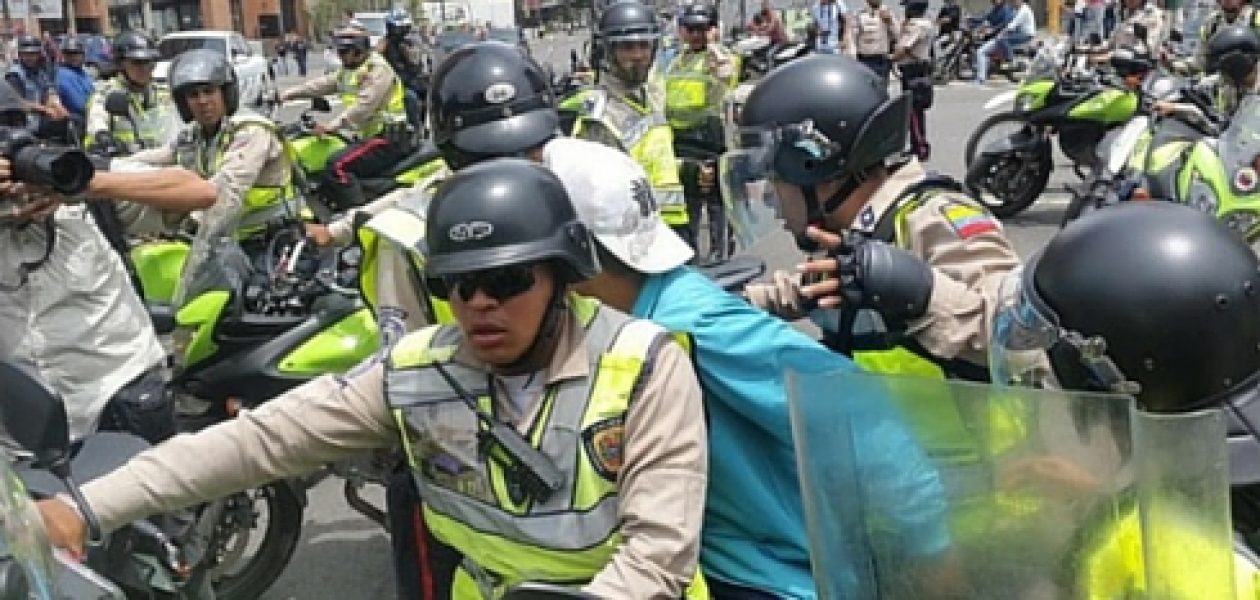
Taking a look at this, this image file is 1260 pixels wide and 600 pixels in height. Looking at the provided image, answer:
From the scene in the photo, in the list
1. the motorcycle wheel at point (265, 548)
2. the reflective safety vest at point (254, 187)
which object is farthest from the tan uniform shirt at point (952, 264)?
the reflective safety vest at point (254, 187)

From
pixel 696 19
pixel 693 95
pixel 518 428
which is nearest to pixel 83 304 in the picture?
pixel 518 428

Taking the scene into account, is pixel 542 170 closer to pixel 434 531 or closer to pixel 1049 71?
pixel 434 531

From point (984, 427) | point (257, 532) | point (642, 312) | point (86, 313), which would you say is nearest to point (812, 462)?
point (984, 427)

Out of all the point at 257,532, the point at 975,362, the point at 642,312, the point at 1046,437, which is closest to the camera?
the point at 1046,437

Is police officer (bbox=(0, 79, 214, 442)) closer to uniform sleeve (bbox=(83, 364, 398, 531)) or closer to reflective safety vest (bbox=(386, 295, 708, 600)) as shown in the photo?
uniform sleeve (bbox=(83, 364, 398, 531))

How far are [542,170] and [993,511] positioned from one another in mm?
1035

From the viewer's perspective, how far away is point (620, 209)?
260 centimetres

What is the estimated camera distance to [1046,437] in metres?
1.41

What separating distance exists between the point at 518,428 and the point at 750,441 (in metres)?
0.43

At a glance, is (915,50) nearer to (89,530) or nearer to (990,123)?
(990,123)

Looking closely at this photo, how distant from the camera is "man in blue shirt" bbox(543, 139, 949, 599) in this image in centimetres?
238

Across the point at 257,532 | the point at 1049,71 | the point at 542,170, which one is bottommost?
the point at 257,532

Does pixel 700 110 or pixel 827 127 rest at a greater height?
pixel 827 127

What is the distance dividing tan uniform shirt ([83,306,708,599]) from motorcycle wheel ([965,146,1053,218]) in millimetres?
7748
